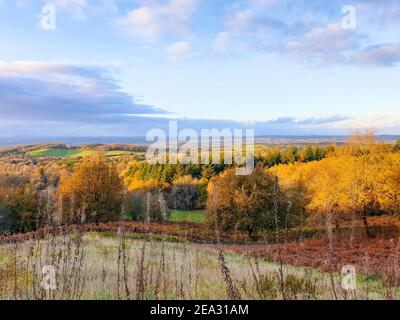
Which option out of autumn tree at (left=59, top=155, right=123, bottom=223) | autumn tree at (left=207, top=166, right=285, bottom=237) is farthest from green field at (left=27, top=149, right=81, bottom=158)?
autumn tree at (left=207, top=166, right=285, bottom=237)

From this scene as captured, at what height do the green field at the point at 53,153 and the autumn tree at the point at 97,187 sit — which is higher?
the green field at the point at 53,153

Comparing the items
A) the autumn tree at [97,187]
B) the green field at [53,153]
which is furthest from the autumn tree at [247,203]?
the green field at [53,153]

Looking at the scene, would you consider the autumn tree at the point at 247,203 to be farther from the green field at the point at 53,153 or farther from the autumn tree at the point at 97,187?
the green field at the point at 53,153

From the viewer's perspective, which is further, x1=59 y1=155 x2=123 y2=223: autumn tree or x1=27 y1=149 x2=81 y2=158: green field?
x1=27 y1=149 x2=81 y2=158: green field

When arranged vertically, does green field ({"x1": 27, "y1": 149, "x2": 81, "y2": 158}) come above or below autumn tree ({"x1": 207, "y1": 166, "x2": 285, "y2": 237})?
above

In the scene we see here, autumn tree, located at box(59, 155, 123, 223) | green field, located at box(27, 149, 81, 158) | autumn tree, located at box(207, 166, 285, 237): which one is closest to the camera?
autumn tree, located at box(207, 166, 285, 237)

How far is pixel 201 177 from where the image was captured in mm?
75938

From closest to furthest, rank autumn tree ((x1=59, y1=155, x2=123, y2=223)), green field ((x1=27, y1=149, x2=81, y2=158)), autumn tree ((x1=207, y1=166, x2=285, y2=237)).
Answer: autumn tree ((x1=207, y1=166, x2=285, y2=237))
autumn tree ((x1=59, y1=155, x2=123, y2=223))
green field ((x1=27, y1=149, x2=81, y2=158))

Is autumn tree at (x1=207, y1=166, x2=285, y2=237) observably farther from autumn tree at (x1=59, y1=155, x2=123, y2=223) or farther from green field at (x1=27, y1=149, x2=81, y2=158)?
green field at (x1=27, y1=149, x2=81, y2=158)

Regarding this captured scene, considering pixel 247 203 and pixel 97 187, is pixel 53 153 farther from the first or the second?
pixel 247 203

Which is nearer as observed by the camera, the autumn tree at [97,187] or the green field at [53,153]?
the autumn tree at [97,187]

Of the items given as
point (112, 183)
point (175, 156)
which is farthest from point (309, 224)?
point (175, 156)

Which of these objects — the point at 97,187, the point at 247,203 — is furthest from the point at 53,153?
the point at 247,203
